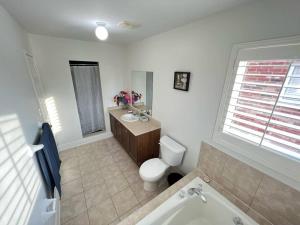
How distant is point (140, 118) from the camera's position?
8.78 ft

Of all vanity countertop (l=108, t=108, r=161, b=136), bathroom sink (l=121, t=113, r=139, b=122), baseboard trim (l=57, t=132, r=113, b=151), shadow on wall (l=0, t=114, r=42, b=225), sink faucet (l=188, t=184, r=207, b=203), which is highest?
shadow on wall (l=0, t=114, r=42, b=225)

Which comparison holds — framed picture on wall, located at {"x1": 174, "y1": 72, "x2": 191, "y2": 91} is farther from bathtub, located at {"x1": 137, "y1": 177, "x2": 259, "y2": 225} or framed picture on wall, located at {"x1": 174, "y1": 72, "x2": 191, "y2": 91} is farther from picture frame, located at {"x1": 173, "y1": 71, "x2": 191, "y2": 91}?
bathtub, located at {"x1": 137, "y1": 177, "x2": 259, "y2": 225}

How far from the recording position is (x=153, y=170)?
1.92m

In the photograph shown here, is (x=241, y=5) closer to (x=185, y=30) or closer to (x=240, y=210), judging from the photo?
(x=185, y=30)

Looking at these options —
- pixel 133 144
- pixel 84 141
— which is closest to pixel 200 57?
pixel 133 144

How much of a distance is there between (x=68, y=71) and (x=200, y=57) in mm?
2451

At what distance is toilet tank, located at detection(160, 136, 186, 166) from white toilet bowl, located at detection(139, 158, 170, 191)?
0.11 meters

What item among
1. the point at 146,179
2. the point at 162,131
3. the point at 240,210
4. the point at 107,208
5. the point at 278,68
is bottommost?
the point at 107,208

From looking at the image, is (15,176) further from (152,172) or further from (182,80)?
(182,80)

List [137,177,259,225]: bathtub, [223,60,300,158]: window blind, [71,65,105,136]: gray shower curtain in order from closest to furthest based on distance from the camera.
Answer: [223,60,300,158]: window blind
[137,177,259,225]: bathtub
[71,65,105,136]: gray shower curtain

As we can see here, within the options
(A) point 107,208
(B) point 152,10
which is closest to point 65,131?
(A) point 107,208

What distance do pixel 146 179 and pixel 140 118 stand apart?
119 cm

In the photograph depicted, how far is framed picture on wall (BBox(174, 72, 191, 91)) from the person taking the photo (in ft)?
5.46

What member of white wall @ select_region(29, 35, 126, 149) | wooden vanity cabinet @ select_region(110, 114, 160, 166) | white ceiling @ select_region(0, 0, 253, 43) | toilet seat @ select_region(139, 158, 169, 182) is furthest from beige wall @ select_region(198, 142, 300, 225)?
white wall @ select_region(29, 35, 126, 149)
